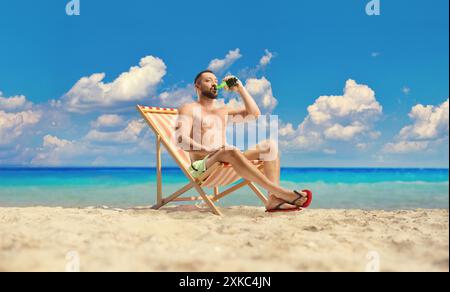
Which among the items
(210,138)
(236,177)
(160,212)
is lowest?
(160,212)

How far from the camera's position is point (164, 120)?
4930 millimetres

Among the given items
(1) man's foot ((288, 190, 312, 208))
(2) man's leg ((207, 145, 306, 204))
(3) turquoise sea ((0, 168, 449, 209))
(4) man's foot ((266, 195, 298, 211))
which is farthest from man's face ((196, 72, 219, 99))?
(3) turquoise sea ((0, 168, 449, 209))

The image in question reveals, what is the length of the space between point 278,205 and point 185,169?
3.07ft

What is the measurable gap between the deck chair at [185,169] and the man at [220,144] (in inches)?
3.7

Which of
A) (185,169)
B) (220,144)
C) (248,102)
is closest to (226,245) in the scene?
(185,169)

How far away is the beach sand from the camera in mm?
2238

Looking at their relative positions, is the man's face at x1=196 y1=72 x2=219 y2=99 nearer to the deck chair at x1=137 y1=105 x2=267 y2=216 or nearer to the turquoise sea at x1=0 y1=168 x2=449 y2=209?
the deck chair at x1=137 y1=105 x2=267 y2=216

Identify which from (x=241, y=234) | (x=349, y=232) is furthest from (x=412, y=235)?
(x=241, y=234)

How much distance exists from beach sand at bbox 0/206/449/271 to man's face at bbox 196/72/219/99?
1381 mm

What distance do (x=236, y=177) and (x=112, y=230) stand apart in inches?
65.1

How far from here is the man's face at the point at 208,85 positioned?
4.52m

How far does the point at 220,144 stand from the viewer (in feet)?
14.8
